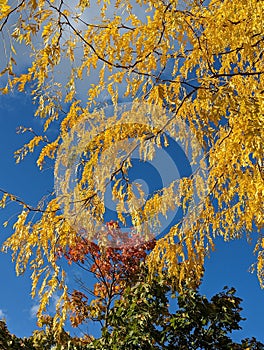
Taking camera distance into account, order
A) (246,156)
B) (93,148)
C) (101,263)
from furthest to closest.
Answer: (101,263) < (93,148) < (246,156)

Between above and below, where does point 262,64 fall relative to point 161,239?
above

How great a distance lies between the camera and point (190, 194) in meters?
2.72

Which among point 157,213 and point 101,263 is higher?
point 101,263

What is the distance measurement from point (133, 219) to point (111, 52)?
1.06 meters

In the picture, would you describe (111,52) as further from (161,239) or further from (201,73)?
(161,239)

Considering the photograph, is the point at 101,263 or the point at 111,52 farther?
the point at 101,263

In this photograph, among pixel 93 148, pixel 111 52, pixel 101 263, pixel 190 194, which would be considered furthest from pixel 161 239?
pixel 101 263

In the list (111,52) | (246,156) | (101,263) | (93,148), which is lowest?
(246,156)

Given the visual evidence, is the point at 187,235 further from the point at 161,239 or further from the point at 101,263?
the point at 101,263

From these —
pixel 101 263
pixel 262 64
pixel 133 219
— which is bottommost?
pixel 133 219

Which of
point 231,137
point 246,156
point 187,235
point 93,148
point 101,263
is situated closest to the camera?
point 246,156

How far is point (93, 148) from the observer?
2.79m

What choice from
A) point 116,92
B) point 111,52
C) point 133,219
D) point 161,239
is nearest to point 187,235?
point 161,239

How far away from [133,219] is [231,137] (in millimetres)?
900
